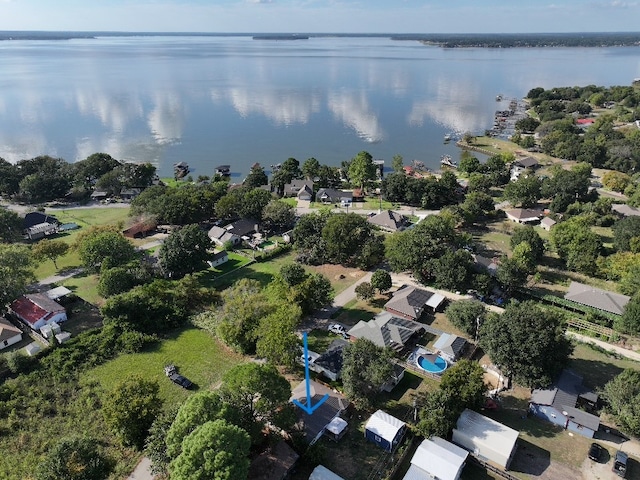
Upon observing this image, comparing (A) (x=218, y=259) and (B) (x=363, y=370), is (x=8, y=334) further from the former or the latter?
(B) (x=363, y=370)

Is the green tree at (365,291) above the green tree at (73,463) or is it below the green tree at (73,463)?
below

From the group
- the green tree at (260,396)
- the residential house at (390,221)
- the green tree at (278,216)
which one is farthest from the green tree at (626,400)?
the green tree at (278,216)

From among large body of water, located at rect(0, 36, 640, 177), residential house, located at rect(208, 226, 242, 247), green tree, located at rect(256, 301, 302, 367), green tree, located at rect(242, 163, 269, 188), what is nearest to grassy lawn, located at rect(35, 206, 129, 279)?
residential house, located at rect(208, 226, 242, 247)

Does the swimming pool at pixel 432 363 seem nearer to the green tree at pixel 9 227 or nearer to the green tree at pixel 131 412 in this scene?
the green tree at pixel 131 412

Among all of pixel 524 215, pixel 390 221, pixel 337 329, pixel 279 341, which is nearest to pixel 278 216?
pixel 390 221

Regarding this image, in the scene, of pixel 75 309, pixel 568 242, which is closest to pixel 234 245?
pixel 75 309
